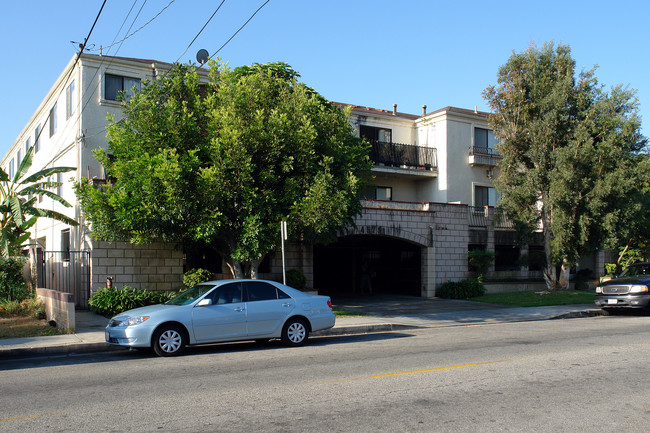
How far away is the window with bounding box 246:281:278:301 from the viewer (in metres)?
12.1

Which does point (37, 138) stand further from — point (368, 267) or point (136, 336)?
point (136, 336)

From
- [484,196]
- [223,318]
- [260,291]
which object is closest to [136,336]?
[223,318]

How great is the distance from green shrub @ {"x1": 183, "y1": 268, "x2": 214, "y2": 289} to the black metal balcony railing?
12.3 metres

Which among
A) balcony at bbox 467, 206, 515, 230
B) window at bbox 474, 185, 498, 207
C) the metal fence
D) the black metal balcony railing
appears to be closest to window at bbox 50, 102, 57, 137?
the metal fence

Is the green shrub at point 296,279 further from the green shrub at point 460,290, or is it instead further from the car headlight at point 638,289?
the car headlight at point 638,289

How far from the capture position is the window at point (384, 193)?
29.5 meters

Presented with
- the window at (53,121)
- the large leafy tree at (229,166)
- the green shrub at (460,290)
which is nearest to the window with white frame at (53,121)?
the window at (53,121)

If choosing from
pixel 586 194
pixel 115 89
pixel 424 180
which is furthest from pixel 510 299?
pixel 115 89

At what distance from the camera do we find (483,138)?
3088 centimetres

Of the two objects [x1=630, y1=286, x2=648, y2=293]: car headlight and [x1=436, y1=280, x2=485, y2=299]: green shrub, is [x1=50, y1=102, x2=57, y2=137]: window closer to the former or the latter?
[x1=436, y1=280, x2=485, y2=299]: green shrub

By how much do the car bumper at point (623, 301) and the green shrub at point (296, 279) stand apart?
10122 millimetres

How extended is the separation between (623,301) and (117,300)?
15802mm

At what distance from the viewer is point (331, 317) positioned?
42.2ft

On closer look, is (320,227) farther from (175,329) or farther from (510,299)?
(510,299)
